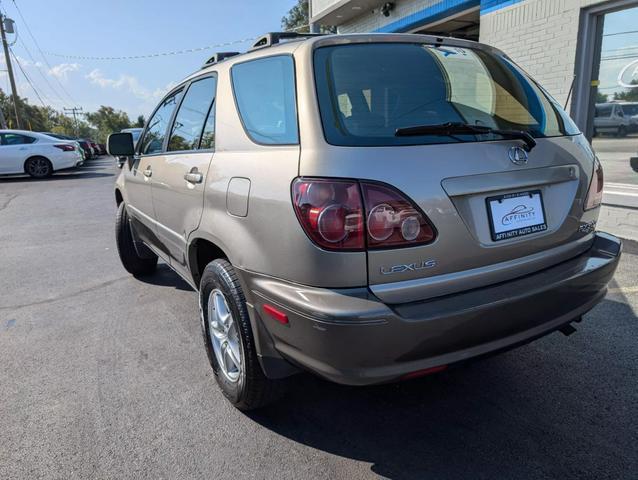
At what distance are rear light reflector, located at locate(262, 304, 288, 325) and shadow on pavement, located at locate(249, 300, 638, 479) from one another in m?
0.74

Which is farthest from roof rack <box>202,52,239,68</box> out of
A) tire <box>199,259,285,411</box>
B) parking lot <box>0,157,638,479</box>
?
parking lot <box>0,157,638,479</box>

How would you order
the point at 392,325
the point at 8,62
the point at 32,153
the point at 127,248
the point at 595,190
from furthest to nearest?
the point at 8,62, the point at 32,153, the point at 127,248, the point at 595,190, the point at 392,325

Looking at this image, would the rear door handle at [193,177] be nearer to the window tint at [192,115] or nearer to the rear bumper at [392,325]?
the window tint at [192,115]

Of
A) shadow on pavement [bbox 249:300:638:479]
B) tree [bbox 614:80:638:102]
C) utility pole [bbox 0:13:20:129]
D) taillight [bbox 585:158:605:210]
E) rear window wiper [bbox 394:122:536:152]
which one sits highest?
utility pole [bbox 0:13:20:129]

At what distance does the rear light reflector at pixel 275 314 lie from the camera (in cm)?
182

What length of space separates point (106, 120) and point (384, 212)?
370 ft

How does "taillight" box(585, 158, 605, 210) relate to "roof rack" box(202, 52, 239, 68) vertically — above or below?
below

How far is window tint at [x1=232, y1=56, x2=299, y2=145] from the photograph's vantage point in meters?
1.99

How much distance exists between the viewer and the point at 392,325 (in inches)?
65.1

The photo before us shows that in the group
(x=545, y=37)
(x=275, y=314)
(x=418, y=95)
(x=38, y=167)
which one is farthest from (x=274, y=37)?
(x=38, y=167)

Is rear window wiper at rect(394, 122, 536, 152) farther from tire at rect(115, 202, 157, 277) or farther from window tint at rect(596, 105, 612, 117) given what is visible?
window tint at rect(596, 105, 612, 117)

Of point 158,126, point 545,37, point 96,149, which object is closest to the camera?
point 158,126

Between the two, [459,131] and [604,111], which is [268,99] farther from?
[604,111]

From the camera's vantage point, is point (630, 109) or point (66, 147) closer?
point (630, 109)
